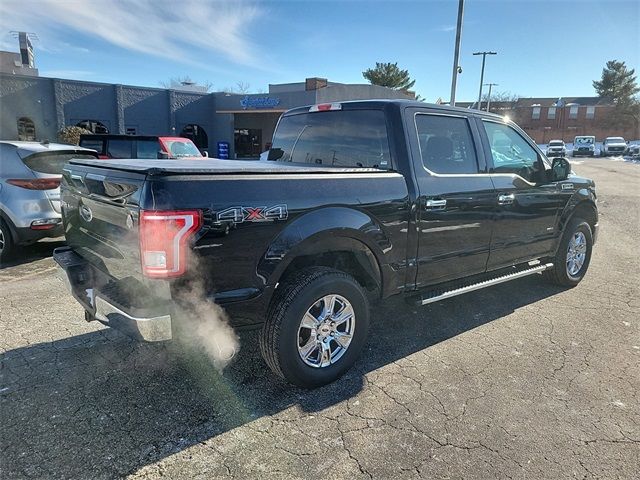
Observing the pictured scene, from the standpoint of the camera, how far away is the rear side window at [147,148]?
36.0 ft

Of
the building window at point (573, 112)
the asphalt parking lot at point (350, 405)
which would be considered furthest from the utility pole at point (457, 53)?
the building window at point (573, 112)

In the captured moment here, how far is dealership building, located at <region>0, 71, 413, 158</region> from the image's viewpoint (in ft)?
79.9

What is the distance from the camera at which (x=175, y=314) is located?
99.4 inches

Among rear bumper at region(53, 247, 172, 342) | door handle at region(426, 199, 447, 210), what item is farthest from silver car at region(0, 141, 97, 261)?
door handle at region(426, 199, 447, 210)

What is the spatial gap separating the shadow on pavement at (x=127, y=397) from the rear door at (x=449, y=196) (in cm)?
69

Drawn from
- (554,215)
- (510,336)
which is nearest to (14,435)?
(510,336)

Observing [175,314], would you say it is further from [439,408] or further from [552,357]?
[552,357]

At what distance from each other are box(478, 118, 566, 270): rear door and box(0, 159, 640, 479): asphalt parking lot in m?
0.76

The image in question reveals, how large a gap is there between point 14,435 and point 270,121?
30.7m

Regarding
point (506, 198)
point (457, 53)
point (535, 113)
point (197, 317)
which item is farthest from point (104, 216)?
point (535, 113)

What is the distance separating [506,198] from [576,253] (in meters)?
1.96

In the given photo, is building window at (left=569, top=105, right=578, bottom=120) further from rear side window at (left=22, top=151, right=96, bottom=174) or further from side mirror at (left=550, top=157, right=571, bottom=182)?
rear side window at (left=22, top=151, right=96, bottom=174)

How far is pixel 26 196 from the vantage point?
19.3 ft

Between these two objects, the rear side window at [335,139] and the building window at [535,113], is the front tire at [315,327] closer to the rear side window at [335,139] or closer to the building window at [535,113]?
the rear side window at [335,139]
